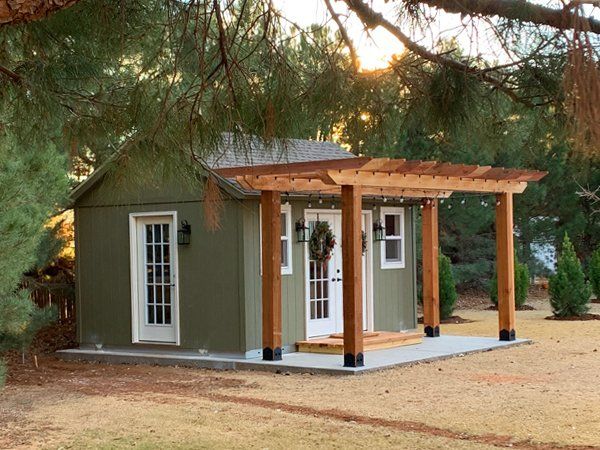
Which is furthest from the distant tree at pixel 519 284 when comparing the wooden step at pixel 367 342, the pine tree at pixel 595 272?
the wooden step at pixel 367 342

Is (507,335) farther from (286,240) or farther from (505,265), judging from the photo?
(286,240)

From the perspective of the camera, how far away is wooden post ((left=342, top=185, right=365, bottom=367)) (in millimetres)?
10578

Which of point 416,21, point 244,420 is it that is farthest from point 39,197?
point 416,21

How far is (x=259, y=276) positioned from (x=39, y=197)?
336 centimetres

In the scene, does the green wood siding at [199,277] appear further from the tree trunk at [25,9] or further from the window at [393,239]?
the tree trunk at [25,9]

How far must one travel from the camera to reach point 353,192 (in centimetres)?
1065

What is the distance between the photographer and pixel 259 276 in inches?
480

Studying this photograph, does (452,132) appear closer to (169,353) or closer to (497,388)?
(497,388)

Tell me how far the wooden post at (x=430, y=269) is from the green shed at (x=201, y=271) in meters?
0.59

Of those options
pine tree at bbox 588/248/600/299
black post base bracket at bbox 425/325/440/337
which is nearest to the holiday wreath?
black post base bracket at bbox 425/325/440/337

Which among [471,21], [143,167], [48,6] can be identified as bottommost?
[143,167]

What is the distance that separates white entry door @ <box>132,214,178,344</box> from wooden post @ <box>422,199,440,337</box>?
4.10 m

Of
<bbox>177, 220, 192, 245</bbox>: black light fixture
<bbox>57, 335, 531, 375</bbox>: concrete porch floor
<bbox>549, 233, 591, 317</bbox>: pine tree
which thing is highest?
<bbox>177, 220, 192, 245</bbox>: black light fixture

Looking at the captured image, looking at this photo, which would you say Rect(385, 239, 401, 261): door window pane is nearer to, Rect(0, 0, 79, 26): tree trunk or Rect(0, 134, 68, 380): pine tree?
Rect(0, 134, 68, 380): pine tree
